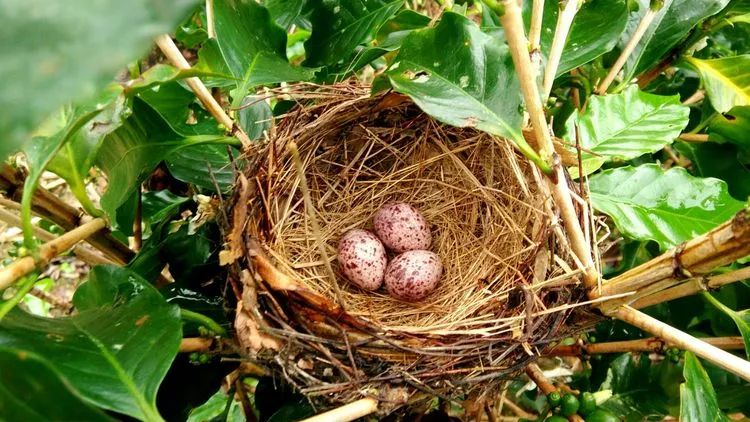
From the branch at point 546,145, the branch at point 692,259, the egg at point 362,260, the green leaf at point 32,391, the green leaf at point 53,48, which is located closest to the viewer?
the green leaf at point 53,48

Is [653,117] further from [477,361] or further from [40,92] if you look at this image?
[40,92]

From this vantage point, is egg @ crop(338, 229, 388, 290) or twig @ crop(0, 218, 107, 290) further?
egg @ crop(338, 229, 388, 290)

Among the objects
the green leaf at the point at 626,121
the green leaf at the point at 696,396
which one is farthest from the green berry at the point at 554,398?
the green leaf at the point at 626,121

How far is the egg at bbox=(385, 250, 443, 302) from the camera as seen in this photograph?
125cm

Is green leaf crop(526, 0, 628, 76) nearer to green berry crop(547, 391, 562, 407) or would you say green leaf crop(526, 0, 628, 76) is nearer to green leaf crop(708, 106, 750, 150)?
green leaf crop(708, 106, 750, 150)

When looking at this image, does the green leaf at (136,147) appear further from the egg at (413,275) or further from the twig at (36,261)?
the egg at (413,275)

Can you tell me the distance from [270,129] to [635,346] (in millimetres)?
733

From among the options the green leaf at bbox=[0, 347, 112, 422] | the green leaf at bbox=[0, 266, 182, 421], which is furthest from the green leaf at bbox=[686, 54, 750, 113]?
the green leaf at bbox=[0, 347, 112, 422]

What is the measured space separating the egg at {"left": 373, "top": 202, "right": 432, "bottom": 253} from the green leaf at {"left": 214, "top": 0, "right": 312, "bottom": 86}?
0.48 metres

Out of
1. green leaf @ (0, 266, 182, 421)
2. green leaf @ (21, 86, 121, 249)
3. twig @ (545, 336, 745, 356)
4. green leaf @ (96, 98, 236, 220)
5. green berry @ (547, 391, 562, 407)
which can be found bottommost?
twig @ (545, 336, 745, 356)

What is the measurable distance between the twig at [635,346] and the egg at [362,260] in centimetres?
42

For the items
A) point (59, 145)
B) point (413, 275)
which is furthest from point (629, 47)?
point (59, 145)

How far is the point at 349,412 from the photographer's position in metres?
0.65

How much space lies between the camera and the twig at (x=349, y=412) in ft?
1.98
